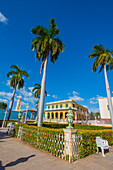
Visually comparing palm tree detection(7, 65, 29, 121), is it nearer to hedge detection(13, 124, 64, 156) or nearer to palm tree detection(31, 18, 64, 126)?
palm tree detection(31, 18, 64, 126)

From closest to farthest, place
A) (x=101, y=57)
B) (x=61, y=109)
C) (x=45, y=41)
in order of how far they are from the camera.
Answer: (x=45, y=41)
(x=101, y=57)
(x=61, y=109)

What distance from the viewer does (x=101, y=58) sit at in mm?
14266

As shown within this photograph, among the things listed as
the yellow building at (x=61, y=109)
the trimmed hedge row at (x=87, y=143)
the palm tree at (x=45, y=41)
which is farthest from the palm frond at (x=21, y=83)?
the yellow building at (x=61, y=109)

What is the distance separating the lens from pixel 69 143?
3771 millimetres

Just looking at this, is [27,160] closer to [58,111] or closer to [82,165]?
→ [82,165]

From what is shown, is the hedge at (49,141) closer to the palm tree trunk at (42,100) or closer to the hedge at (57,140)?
the hedge at (57,140)

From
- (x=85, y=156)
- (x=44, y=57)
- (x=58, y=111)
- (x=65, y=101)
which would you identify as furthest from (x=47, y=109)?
(x=85, y=156)

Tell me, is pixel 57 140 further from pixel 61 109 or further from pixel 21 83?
pixel 61 109

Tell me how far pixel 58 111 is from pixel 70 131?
3479 cm

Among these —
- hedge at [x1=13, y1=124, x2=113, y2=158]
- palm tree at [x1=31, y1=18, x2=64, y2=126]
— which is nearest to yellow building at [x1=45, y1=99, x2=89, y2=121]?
palm tree at [x1=31, y1=18, x2=64, y2=126]

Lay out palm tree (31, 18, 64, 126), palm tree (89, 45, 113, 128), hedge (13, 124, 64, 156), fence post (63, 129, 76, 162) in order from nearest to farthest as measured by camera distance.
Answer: fence post (63, 129, 76, 162)
hedge (13, 124, 64, 156)
palm tree (31, 18, 64, 126)
palm tree (89, 45, 113, 128)

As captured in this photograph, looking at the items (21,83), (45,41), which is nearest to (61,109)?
(21,83)

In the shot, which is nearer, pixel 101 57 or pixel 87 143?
pixel 87 143

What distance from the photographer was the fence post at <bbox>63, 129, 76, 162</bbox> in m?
3.71
